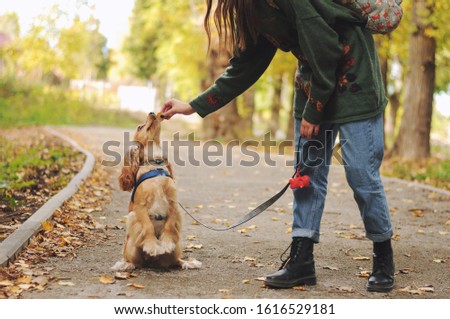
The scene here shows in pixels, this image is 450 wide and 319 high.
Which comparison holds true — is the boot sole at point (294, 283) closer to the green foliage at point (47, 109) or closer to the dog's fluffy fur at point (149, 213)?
the dog's fluffy fur at point (149, 213)

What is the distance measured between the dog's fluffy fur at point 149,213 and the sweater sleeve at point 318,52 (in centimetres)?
137

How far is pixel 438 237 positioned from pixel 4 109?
23.3 metres

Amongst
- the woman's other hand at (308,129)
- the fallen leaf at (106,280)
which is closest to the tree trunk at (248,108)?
the fallen leaf at (106,280)

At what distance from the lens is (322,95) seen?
4.12 m

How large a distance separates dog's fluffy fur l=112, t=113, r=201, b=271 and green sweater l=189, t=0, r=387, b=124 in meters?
1.17

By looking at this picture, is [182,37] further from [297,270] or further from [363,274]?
[297,270]

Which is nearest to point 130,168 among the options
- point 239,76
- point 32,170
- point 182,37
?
point 239,76

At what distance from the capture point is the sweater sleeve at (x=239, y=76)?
15.3 ft

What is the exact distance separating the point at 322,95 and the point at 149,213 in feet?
5.30

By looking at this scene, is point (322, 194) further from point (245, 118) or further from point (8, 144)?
point (245, 118)

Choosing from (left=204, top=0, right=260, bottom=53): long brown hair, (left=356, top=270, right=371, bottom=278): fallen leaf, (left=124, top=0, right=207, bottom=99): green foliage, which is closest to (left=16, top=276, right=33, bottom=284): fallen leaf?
(left=204, top=0, right=260, bottom=53): long brown hair

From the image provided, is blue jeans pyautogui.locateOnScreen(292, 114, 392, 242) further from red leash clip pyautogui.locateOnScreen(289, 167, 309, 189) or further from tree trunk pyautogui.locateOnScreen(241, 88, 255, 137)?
tree trunk pyautogui.locateOnScreen(241, 88, 255, 137)

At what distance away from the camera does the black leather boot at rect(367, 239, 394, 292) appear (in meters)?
4.43
